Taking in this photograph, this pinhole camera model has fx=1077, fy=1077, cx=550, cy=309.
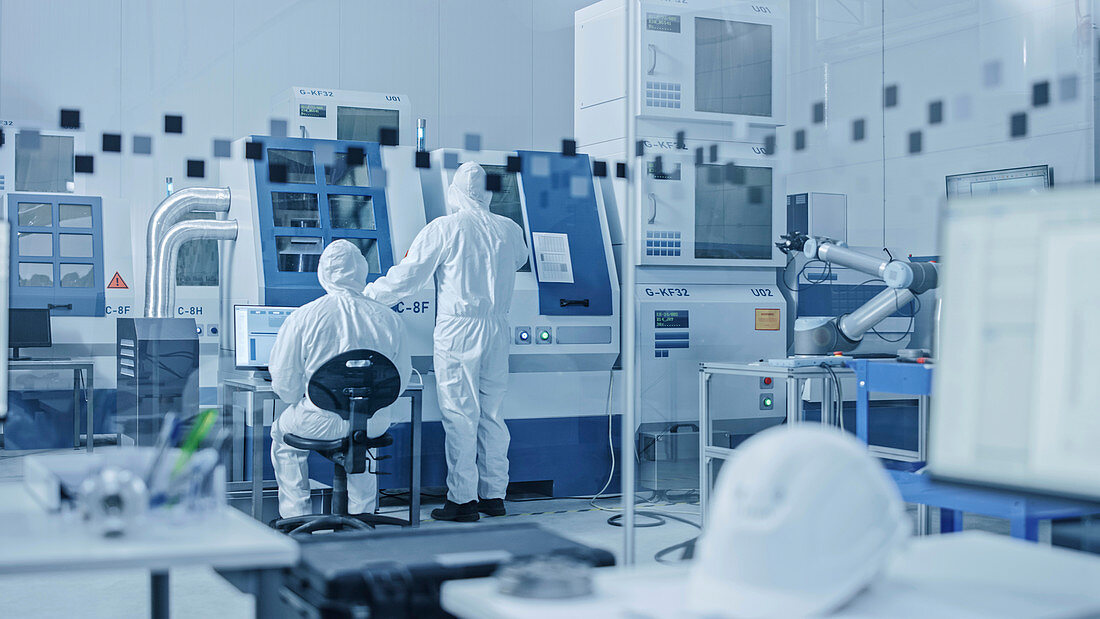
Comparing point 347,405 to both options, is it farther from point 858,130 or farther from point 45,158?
point 858,130

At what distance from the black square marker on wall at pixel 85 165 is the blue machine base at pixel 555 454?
201 centimetres

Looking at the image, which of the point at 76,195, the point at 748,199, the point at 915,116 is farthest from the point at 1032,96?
the point at 76,195

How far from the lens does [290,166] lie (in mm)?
4543

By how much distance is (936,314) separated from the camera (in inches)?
88.0

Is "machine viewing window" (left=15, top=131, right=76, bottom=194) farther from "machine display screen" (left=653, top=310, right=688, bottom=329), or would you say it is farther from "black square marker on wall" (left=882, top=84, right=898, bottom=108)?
"black square marker on wall" (left=882, top=84, right=898, bottom=108)

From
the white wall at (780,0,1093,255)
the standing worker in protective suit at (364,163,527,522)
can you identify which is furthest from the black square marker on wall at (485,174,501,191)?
the white wall at (780,0,1093,255)

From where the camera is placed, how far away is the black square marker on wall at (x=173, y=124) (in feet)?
11.4

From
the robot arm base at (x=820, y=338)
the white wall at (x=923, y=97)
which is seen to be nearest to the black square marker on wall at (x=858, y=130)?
the white wall at (x=923, y=97)

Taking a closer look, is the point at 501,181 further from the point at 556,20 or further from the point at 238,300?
the point at 238,300

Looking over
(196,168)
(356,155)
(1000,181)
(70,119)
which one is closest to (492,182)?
(356,155)

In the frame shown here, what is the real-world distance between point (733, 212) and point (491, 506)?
214 centimetres

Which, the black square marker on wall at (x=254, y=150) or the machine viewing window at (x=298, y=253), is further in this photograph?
the machine viewing window at (x=298, y=253)

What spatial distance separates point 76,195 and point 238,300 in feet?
3.97

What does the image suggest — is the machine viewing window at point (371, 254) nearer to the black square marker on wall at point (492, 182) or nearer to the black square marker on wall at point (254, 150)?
the black square marker on wall at point (492, 182)
